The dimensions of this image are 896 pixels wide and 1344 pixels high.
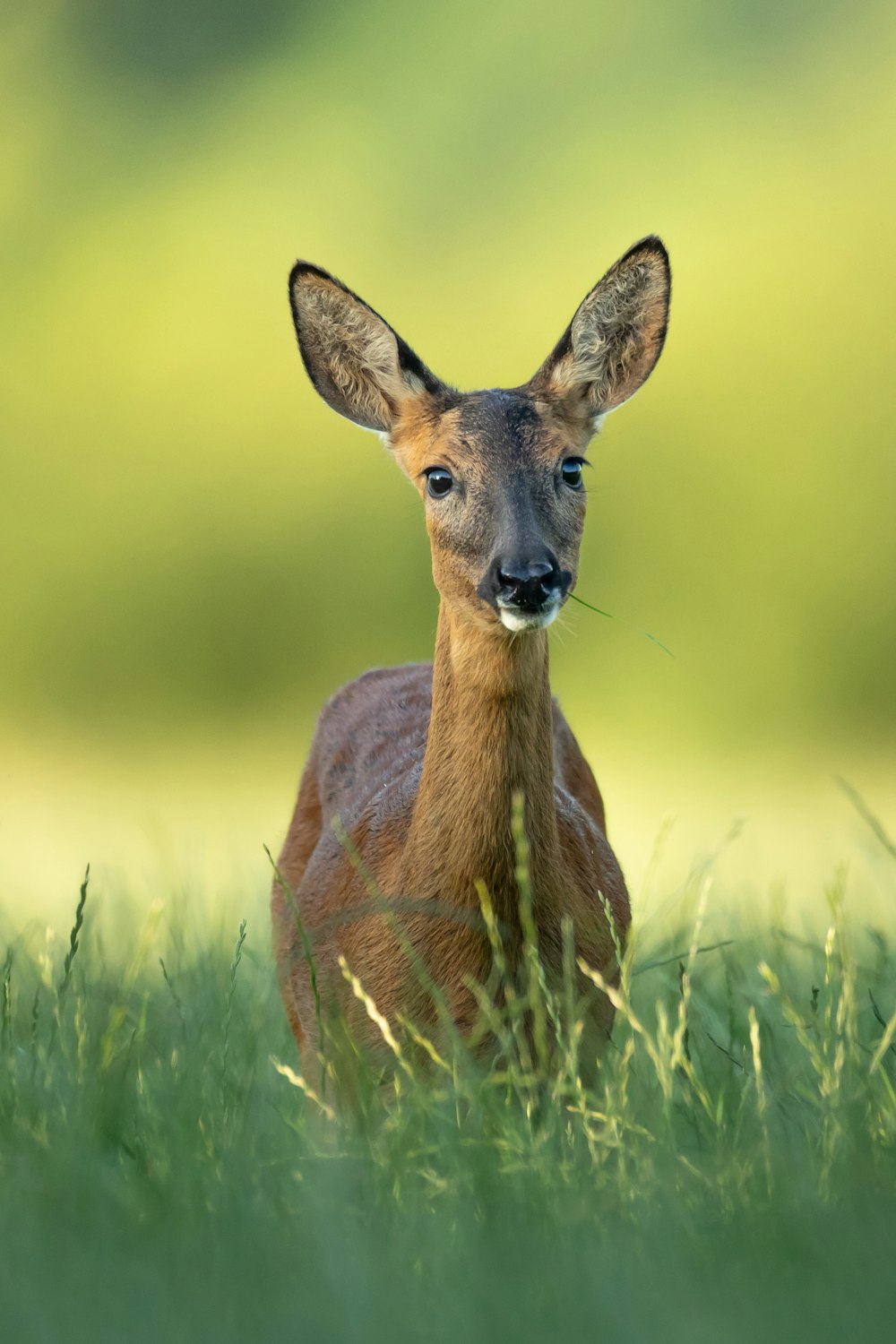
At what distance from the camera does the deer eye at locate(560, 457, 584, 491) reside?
4.27 metres

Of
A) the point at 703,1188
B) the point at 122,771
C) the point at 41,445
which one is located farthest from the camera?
the point at 41,445

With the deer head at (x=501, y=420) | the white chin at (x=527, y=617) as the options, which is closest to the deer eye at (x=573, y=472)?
the deer head at (x=501, y=420)

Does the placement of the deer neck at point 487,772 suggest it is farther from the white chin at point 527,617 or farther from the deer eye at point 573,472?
the deer eye at point 573,472

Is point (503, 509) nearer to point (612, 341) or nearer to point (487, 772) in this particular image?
point (487, 772)

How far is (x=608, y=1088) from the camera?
298 centimetres

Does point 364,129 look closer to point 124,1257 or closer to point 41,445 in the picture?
point 41,445

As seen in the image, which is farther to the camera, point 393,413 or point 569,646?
point 569,646

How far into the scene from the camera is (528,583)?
3.77 m

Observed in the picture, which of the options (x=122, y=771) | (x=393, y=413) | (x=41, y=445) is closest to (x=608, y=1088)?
(x=393, y=413)

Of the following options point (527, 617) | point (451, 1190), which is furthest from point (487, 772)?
point (451, 1190)

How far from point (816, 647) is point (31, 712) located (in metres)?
5.82

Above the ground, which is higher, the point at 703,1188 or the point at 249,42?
the point at 249,42

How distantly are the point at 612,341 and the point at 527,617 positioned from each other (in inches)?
49.7

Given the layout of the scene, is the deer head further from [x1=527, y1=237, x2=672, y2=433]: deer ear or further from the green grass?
the green grass
